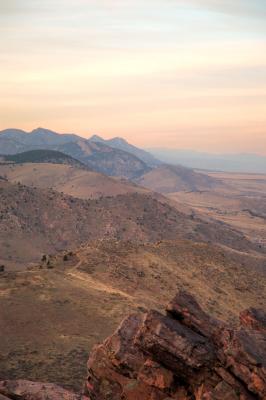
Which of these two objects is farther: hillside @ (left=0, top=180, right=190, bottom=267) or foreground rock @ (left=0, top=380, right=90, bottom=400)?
hillside @ (left=0, top=180, right=190, bottom=267)

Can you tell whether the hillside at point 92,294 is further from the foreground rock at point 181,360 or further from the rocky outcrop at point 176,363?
the foreground rock at point 181,360

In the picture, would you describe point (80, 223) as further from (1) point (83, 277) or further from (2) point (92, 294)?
(2) point (92, 294)

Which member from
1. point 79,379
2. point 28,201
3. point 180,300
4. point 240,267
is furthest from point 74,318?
point 28,201

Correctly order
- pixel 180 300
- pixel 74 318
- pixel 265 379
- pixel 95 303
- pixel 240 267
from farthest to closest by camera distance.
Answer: pixel 240 267 < pixel 95 303 < pixel 74 318 < pixel 180 300 < pixel 265 379

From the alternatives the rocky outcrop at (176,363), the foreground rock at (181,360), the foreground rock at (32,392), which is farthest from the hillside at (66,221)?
A: the foreground rock at (181,360)

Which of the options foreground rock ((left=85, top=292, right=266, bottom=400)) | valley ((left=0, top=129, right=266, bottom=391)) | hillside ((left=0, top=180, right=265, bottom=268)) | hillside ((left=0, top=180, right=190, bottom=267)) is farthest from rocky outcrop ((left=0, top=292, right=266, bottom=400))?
hillside ((left=0, top=180, right=190, bottom=267))

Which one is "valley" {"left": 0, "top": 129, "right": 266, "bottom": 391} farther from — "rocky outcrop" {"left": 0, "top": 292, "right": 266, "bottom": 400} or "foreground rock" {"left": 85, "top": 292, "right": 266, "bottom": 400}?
"foreground rock" {"left": 85, "top": 292, "right": 266, "bottom": 400}

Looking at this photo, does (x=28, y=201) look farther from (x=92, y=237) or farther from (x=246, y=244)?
(x=246, y=244)
